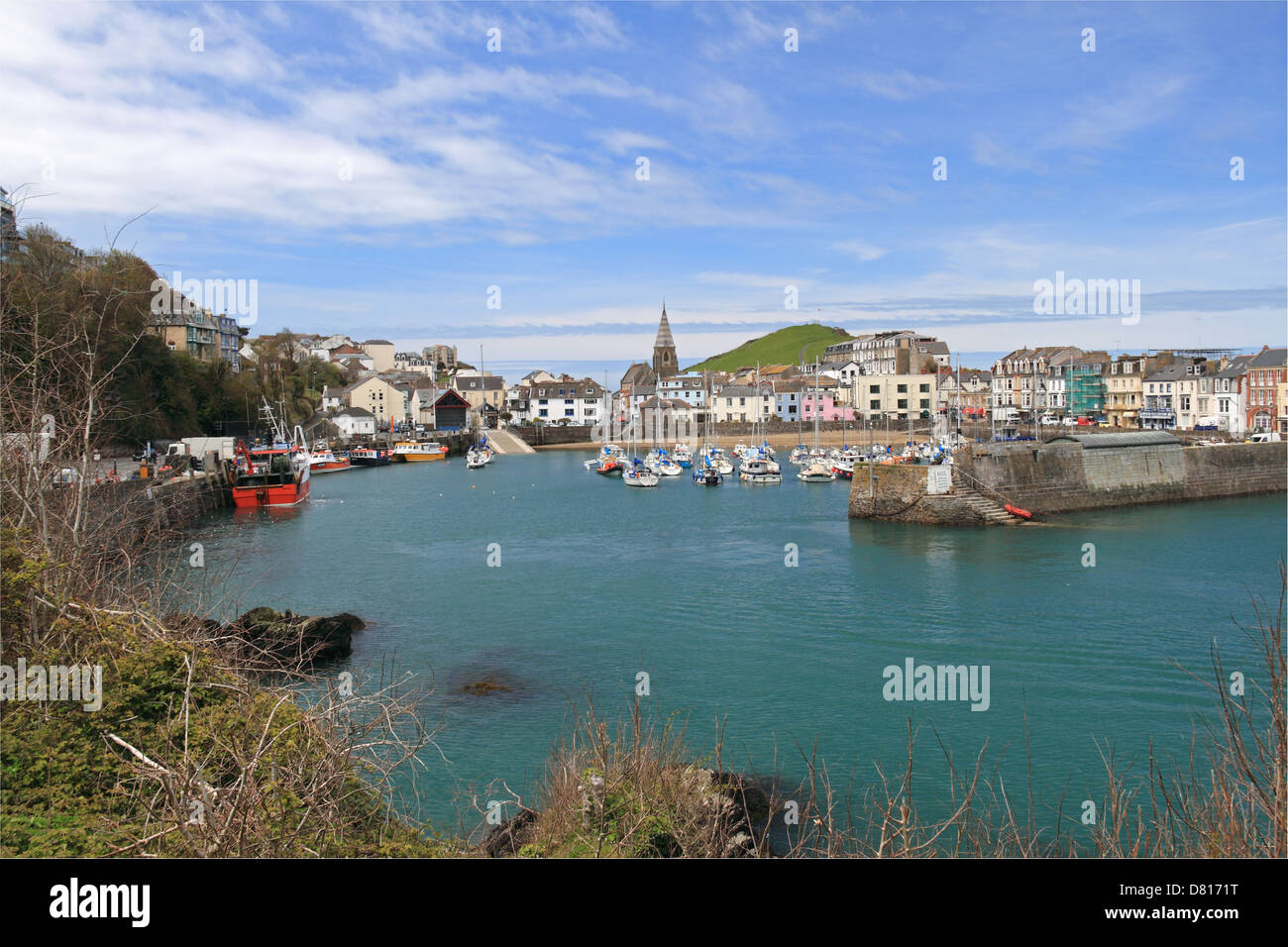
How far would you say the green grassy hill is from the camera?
146 metres

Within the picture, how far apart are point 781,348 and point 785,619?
464 feet

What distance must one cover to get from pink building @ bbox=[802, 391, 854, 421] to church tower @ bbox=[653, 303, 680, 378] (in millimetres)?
23648

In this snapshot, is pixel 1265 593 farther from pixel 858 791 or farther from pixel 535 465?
pixel 535 465

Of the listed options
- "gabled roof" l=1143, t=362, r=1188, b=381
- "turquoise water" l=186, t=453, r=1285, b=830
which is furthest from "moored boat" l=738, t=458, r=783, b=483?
"gabled roof" l=1143, t=362, r=1188, b=381

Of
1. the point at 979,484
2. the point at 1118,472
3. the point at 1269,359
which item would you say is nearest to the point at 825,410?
the point at 1269,359

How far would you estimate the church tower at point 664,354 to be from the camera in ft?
329

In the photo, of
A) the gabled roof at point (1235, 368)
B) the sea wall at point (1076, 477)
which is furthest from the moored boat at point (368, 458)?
the gabled roof at point (1235, 368)

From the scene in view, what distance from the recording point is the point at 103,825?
5.00 metres

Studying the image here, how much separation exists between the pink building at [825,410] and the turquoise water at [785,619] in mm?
45616

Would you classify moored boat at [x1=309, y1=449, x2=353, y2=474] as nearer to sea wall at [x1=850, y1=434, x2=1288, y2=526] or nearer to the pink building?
sea wall at [x1=850, y1=434, x2=1288, y2=526]

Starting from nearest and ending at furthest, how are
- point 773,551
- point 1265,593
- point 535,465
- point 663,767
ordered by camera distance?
point 663,767
point 1265,593
point 773,551
point 535,465

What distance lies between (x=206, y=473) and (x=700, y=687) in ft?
94.1

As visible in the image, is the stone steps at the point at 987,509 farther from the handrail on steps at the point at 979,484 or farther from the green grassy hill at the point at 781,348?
the green grassy hill at the point at 781,348
